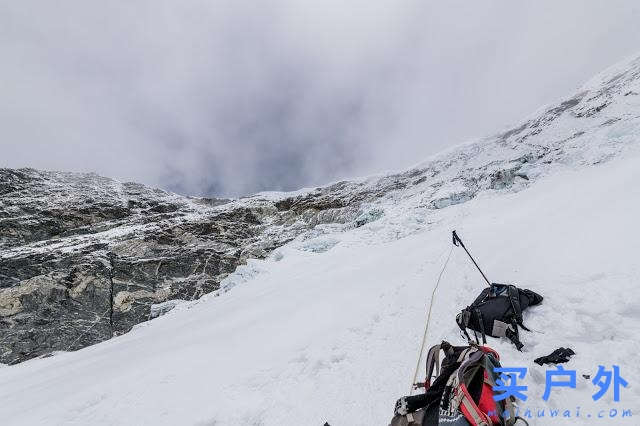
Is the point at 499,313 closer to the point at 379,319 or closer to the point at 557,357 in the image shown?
the point at 557,357

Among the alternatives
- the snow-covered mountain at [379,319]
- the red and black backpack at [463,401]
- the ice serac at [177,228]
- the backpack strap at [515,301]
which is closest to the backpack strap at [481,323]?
the snow-covered mountain at [379,319]

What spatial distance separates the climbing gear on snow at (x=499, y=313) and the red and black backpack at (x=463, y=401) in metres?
1.54

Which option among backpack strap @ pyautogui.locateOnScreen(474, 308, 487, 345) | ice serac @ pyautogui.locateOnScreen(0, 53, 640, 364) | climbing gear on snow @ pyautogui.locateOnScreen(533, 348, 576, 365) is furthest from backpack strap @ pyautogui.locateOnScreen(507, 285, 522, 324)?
ice serac @ pyautogui.locateOnScreen(0, 53, 640, 364)

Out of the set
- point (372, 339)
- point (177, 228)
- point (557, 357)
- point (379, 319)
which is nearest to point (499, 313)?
point (557, 357)

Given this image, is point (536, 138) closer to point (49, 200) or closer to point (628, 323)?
point (628, 323)

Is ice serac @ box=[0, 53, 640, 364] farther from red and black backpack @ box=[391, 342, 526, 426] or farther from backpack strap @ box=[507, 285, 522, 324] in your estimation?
red and black backpack @ box=[391, 342, 526, 426]

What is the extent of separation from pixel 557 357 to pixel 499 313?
4.16 feet

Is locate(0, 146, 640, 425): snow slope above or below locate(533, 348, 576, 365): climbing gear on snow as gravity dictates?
above

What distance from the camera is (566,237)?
7.82 meters

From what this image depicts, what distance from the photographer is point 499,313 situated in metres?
5.45

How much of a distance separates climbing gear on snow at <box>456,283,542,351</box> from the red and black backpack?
60.5 inches

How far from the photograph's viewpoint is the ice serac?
30.6 meters

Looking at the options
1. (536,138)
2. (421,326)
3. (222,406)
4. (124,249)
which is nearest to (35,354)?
(124,249)

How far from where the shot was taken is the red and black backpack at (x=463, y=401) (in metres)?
3.21
